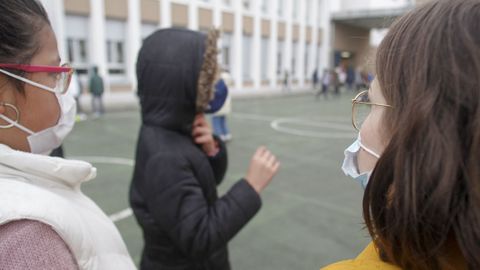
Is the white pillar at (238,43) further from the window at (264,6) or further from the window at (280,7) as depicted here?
the window at (280,7)

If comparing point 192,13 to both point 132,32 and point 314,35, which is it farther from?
point 314,35

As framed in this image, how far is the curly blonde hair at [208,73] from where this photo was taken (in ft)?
5.41

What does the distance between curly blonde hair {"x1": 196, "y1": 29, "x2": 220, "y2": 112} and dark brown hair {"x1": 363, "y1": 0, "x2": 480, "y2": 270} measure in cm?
98

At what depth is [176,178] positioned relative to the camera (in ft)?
4.94

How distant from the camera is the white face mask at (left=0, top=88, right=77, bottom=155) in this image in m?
1.11

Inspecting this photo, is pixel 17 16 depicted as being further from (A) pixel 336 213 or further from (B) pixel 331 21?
(B) pixel 331 21

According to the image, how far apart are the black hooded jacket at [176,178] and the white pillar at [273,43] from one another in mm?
24251

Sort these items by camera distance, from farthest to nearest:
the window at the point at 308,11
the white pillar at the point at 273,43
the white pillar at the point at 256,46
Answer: the window at the point at 308,11 < the white pillar at the point at 273,43 < the white pillar at the point at 256,46

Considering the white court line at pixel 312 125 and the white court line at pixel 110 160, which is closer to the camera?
the white court line at pixel 110 160

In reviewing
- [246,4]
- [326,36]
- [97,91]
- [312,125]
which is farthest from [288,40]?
[312,125]

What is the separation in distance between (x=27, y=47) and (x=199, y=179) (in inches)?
33.5

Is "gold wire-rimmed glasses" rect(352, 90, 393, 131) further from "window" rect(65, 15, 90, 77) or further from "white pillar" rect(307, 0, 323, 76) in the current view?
"white pillar" rect(307, 0, 323, 76)

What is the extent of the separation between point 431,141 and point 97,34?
16998 millimetres

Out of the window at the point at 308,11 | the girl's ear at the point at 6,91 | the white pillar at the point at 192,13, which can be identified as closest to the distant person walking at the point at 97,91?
the white pillar at the point at 192,13
